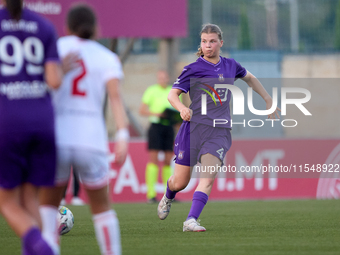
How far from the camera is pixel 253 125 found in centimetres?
1653

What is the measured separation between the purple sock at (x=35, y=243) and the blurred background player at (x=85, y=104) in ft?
0.83

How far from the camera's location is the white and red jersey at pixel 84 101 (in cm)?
342

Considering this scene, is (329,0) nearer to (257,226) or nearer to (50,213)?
(257,226)

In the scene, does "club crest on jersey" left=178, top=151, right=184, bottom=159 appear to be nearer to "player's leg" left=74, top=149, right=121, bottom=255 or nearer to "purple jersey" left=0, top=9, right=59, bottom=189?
"player's leg" left=74, top=149, right=121, bottom=255

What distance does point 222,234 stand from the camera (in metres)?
5.71

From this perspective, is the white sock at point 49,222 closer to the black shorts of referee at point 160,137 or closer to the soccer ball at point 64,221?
the soccer ball at point 64,221

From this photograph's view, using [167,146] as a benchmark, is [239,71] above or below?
above

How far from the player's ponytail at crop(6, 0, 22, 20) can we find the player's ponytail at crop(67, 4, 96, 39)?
301mm

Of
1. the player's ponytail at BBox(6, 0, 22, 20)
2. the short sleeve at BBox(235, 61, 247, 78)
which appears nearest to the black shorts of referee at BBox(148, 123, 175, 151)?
the short sleeve at BBox(235, 61, 247, 78)

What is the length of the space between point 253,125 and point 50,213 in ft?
43.1

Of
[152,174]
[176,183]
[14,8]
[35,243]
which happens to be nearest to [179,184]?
[176,183]

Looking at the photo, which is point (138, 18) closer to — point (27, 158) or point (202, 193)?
point (202, 193)

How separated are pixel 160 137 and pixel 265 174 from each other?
2295 millimetres

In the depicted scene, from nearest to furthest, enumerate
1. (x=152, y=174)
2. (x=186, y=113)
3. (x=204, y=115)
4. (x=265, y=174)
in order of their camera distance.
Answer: (x=186, y=113)
(x=204, y=115)
(x=152, y=174)
(x=265, y=174)
